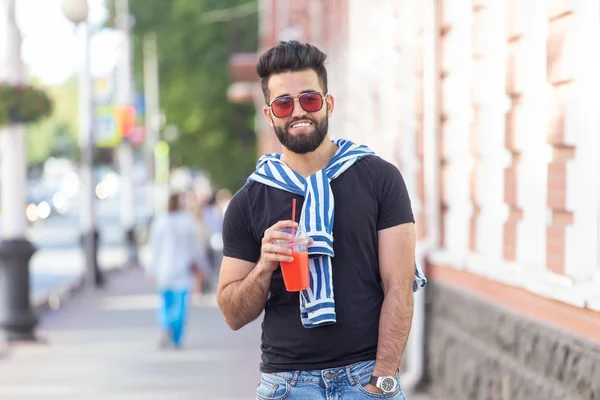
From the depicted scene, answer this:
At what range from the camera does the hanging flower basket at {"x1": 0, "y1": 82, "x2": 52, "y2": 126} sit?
50.5 feet

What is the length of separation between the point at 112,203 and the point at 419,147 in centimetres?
8522

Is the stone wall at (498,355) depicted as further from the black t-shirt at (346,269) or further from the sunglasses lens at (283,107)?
the sunglasses lens at (283,107)

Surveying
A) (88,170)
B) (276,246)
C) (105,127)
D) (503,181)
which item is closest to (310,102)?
(276,246)

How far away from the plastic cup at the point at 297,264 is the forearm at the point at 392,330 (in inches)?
11.2

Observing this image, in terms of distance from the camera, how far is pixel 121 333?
16672 millimetres

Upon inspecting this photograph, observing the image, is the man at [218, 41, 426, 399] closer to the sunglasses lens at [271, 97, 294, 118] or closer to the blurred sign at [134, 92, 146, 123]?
the sunglasses lens at [271, 97, 294, 118]

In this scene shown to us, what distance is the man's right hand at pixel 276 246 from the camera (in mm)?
4168

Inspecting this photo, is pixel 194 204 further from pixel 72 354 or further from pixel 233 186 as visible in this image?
pixel 233 186

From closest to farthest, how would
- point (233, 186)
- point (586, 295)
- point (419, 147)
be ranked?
point (586, 295) → point (419, 147) → point (233, 186)

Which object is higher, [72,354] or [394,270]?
[394,270]

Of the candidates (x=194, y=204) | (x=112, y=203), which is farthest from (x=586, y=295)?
(x=112, y=203)

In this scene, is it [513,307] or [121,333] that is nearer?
[513,307]

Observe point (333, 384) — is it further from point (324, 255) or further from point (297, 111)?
point (297, 111)

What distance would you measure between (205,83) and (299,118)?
4407 cm
